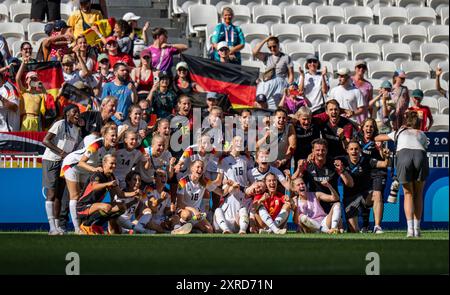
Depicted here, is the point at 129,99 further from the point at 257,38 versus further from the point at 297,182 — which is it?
the point at 257,38

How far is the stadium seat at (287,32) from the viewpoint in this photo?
68.9 feet

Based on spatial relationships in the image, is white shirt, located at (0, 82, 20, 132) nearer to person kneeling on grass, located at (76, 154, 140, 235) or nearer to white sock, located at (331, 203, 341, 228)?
person kneeling on grass, located at (76, 154, 140, 235)

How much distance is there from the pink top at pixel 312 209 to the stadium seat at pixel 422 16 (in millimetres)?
9558

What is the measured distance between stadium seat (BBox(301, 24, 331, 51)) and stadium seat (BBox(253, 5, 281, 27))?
0.61m

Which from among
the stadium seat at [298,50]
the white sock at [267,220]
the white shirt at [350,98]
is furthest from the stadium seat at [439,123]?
the white sock at [267,220]

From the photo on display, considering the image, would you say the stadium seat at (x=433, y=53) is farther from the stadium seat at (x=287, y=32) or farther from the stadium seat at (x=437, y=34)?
the stadium seat at (x=287, y=32)

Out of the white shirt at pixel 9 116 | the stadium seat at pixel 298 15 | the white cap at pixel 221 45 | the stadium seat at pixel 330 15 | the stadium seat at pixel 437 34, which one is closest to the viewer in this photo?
the white shirt at pixel 9 116

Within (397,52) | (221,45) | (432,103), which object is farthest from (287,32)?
(221,45)

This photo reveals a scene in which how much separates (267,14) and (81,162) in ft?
29.8

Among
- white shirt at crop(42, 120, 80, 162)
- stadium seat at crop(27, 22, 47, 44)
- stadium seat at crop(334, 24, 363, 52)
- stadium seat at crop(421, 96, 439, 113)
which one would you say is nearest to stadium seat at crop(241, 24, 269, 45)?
stadium seat at crop(334, 24, 363, 52)

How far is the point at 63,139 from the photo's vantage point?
13664 mm

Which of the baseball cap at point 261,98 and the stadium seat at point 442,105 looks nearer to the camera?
the baseball cap at point 261,98

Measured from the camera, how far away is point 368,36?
22062mm
